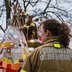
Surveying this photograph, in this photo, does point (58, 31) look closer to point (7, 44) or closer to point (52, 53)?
point (52, 53)

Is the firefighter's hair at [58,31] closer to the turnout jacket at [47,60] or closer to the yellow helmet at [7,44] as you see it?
the turnout jacket at [47,60]

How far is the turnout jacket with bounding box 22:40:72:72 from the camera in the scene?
4312mm

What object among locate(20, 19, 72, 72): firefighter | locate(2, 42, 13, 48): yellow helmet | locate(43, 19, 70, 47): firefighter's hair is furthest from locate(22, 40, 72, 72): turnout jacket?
locate(2, 42, 13, 48): yellow helmet

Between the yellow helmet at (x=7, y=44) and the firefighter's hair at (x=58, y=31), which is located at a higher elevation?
the firefighter's hair at (x=58, y=31)

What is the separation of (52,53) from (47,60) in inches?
4.5

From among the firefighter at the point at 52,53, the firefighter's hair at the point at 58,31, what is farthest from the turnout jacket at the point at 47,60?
the firefighter's hair at the point at 58,31

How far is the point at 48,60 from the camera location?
4336 millimetres

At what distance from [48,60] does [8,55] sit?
189cm

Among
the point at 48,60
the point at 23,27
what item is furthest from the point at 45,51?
the point at 23,27

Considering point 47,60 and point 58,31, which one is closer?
point 47,60

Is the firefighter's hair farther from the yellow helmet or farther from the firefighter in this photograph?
the yellow helmet

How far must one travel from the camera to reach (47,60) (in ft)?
14.2

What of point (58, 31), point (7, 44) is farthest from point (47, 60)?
point (7, 44)

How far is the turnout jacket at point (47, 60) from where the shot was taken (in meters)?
4.31
